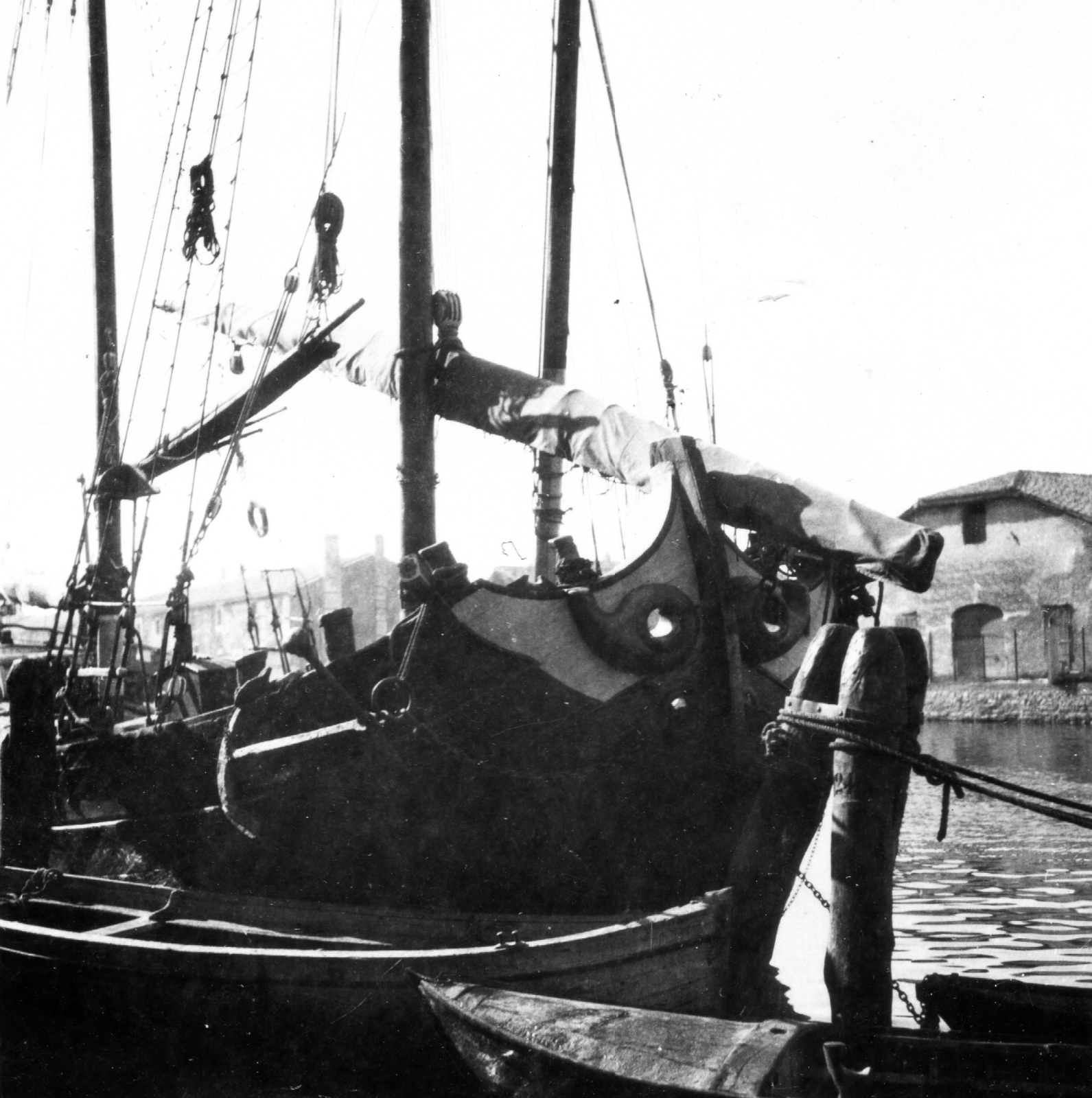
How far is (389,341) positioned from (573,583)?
3.84 meters

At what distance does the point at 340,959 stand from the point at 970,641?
101 feet

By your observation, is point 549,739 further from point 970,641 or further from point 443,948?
point 970,641

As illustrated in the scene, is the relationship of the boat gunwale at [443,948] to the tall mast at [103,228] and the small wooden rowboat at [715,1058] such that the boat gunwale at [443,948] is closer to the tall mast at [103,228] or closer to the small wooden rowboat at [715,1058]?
the small wooden rowboat at [715,1058]

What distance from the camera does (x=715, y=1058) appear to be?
4480 millimetres

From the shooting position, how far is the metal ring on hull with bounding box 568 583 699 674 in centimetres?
661

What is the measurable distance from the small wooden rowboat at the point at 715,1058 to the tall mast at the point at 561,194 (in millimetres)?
7247

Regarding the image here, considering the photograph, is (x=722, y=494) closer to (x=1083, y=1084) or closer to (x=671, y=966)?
(x=671, y=966)

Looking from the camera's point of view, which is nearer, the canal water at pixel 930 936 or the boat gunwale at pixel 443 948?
the boat gunwale at pixel 443 948

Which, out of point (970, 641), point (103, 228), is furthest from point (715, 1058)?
point (970, 641)

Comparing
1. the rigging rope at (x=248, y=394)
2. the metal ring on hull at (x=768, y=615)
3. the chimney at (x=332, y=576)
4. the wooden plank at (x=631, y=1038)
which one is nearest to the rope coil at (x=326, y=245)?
the rigging rope at (x=248, y=394)

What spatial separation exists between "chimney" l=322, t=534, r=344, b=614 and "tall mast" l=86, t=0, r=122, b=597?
3518 cm

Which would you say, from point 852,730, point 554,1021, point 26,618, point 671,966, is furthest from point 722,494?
point 26,618

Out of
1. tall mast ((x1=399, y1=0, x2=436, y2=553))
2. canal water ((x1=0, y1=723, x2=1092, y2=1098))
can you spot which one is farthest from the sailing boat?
tall mast ((x1=399, y1=0, x2=436, y2=553))

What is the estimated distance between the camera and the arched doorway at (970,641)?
3344 centimetres
